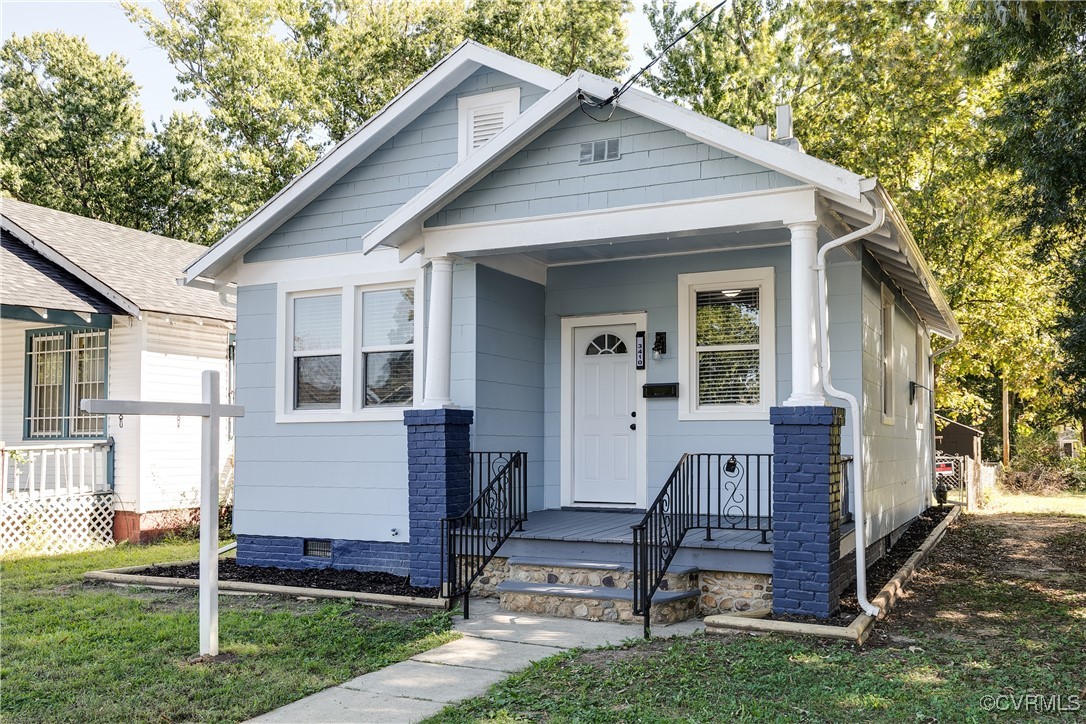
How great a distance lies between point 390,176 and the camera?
10.0 m

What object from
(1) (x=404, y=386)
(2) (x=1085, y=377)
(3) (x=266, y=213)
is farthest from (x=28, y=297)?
(2) (x=1085, y=377)

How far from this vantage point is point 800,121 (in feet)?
67.1

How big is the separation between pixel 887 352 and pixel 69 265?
450 inches

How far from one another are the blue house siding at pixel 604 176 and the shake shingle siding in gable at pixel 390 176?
1.63m

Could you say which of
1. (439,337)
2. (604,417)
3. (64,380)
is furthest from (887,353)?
(64,380)

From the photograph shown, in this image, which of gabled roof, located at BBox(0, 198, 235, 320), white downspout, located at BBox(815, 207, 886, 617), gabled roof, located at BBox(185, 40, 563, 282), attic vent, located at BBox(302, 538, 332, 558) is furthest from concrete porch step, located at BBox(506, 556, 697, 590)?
gabled roof, located at BBox(0, 198, 235, 320)

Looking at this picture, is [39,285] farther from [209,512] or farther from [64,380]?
[209,512]

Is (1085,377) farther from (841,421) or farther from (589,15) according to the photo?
(589,15)

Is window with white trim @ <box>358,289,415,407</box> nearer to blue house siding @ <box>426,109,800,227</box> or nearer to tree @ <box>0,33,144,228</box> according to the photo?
blue house siding @ <box>426,109,800,227</box>

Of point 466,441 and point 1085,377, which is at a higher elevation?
point 1085,377

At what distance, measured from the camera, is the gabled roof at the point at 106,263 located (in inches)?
512

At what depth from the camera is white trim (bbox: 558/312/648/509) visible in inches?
382

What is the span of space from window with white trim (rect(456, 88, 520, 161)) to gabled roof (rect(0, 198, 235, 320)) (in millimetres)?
5920

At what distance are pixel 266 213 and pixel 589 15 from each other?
16.6 m
